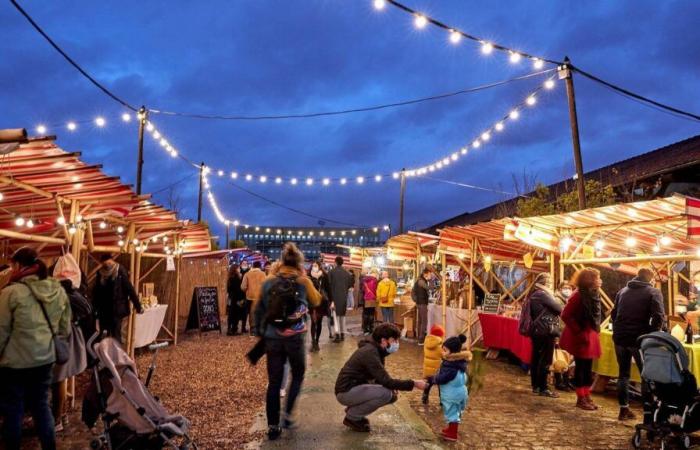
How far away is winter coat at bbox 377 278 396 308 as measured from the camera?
14906mm

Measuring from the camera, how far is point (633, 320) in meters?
6.88

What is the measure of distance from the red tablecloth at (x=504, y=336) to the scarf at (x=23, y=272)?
793 cm

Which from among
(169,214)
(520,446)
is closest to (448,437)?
(520,446)

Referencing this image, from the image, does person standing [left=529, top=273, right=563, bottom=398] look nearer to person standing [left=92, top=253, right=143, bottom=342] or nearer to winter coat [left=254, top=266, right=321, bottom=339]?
winter coat [left=254, top=266, right=321, bottom=339]

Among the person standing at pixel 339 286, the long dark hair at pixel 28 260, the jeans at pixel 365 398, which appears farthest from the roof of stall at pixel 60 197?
the person standing at pixel 339 286

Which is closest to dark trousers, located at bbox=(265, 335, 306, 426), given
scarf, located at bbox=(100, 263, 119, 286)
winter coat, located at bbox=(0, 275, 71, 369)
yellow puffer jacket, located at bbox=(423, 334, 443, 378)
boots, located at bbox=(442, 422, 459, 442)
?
boots, located at bbox=(442, 422, 459, 442)

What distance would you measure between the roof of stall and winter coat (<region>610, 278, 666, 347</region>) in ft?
20.8

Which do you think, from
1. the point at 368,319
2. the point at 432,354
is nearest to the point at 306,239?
the point at 368,319

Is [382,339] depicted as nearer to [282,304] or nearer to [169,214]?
[282,304]

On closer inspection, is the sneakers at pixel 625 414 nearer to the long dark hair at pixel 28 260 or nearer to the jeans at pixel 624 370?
the jeans at pixel 624 370

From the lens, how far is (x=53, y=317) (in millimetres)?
4848

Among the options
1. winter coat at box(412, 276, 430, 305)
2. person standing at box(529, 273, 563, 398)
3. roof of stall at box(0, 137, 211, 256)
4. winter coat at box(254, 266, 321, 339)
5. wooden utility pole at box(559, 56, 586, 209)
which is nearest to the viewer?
roof of stall at box(0, 137, 211, 256)

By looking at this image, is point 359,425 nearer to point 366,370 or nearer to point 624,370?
point 366,370

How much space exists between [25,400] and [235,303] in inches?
420
